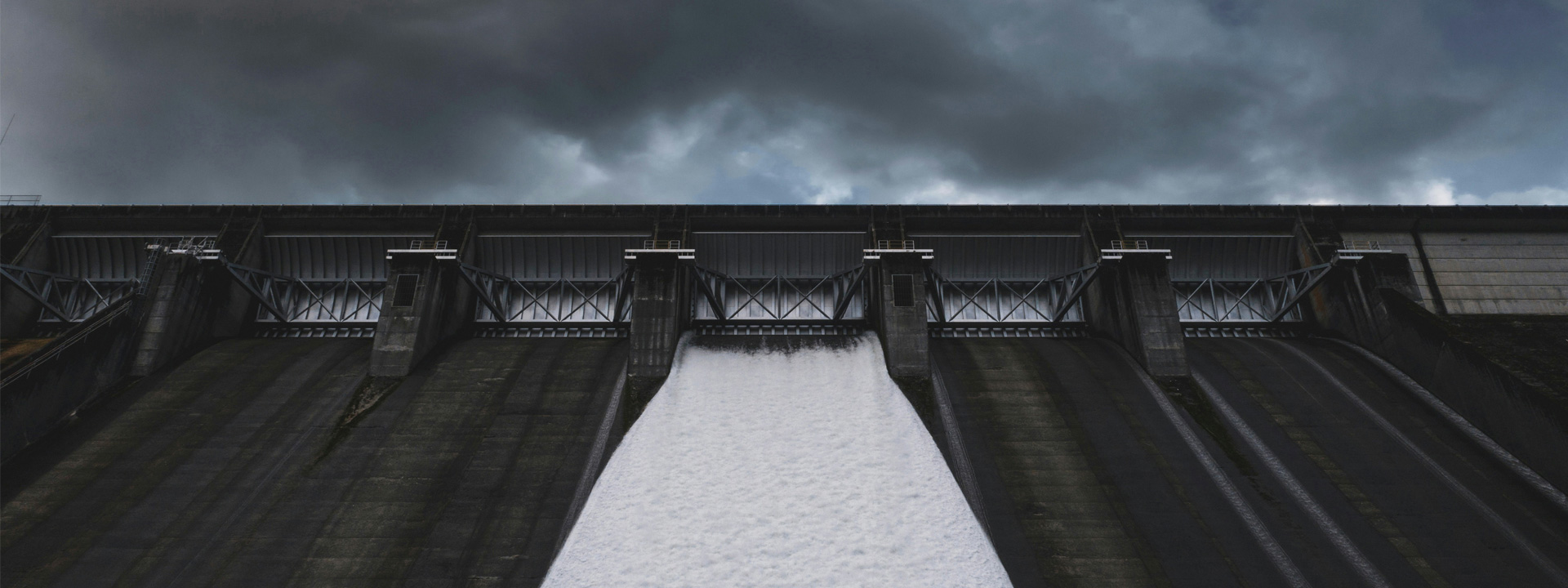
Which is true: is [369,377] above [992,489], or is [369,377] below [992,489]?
above

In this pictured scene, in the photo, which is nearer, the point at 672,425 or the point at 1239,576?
the point at 1239,576

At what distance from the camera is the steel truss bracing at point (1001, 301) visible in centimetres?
2794

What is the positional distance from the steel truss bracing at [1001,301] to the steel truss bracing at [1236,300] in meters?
4.76

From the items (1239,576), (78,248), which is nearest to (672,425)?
(1239,576)

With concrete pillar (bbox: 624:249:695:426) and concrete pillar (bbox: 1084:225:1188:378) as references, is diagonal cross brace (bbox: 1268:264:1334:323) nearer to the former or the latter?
concrete pillar (bbox: 1084:225:1188:378)

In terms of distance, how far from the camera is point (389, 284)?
891 inches

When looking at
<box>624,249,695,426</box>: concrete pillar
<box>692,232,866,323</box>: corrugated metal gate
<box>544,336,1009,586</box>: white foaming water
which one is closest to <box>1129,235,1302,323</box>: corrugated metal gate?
<box>692,232,866,323</box>: corrugated metal gate

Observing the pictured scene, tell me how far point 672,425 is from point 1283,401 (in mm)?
17669

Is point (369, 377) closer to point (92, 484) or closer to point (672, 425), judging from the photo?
point (92, 484)

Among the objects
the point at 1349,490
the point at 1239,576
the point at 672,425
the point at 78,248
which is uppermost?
the point at 78,248

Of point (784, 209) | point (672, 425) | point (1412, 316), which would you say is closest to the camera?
point (672, 425)

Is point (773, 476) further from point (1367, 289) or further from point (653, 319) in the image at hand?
point (1367, 289)

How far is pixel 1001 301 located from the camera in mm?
28734

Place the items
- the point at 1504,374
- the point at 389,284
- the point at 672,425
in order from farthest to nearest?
the point at 389,284
the point at 672,425
the point at 1504,374
